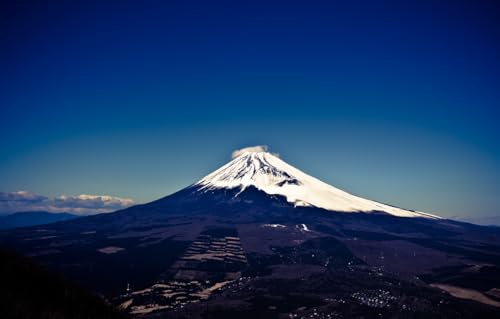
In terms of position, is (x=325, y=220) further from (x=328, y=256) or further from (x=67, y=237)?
(x=67, y=237)

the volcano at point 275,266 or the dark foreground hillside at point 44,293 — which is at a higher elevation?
the dark foreground hillside at point 44,293

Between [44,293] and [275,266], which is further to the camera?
[275,266]

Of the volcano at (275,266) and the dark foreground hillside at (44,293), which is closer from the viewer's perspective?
the dark foreground hillside at (44,293)

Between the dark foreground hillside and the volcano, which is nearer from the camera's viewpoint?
the dark foreground hillside

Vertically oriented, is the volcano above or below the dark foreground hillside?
below

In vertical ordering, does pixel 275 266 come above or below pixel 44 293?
below
